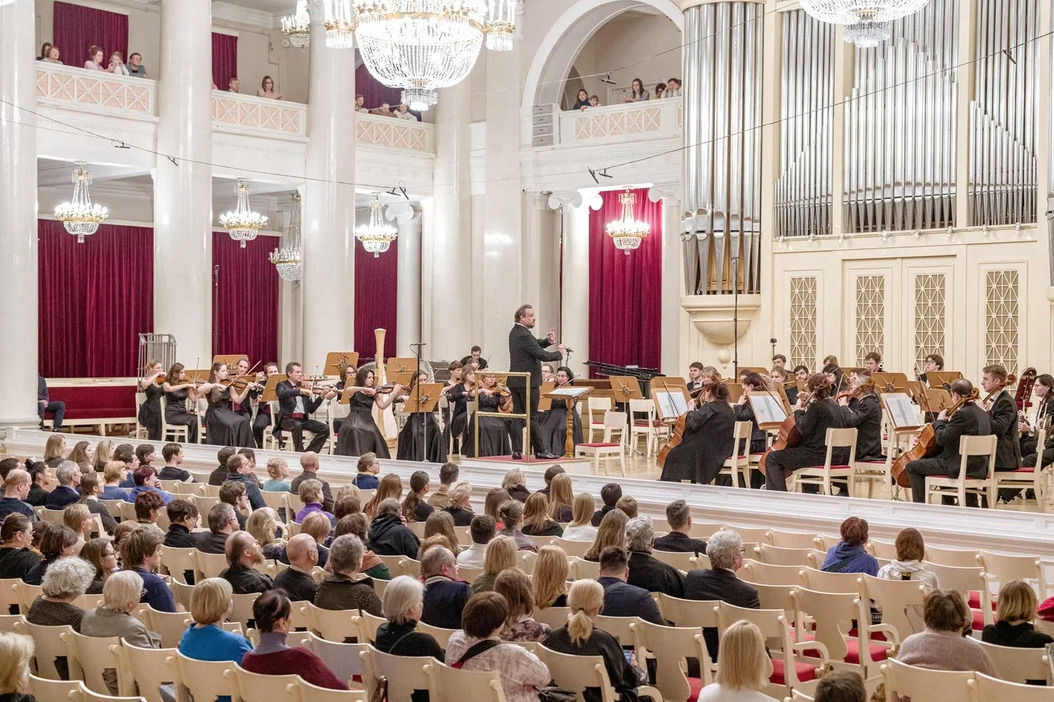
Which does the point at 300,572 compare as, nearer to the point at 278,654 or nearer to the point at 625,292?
the point at 278,654

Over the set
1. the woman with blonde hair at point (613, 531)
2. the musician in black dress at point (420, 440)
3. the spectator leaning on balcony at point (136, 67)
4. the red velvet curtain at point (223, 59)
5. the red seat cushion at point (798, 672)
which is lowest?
the red seat cushion at point (798, 672)

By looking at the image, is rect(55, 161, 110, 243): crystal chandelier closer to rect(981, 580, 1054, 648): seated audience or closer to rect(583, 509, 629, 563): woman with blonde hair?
rect(583, 509, 629, 563): woman with blonde hair

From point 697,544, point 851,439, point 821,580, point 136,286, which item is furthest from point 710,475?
point 136,286

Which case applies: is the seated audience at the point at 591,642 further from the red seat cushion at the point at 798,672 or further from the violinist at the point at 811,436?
the violinist at the point at 811,436

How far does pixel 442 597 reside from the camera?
17.1ft

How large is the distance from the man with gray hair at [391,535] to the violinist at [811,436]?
4.41 metres

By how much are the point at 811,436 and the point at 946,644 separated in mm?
6062

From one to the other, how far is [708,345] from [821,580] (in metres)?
11.5

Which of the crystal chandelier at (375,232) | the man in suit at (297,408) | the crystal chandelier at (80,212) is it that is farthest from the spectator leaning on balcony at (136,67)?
the man in suit at (297,408)

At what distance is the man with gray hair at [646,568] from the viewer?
5551mm

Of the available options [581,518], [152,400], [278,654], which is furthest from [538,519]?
[152,400]

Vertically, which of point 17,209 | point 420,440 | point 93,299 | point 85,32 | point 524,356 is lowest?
point 420,440

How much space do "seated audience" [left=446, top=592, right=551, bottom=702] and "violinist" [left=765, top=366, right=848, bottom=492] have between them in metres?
6.23

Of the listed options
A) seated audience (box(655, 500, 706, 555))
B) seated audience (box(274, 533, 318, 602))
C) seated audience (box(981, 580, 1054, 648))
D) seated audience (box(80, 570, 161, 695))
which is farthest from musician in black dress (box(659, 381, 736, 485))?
seated audience (box(80, 570, 161, 695))
